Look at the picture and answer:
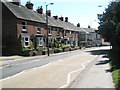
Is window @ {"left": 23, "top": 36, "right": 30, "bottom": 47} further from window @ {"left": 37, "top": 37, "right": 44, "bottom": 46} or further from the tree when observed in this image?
the tree

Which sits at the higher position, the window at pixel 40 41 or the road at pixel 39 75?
the window at pixel 40 41

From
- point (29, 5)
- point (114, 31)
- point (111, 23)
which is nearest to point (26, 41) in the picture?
point (29, 5)

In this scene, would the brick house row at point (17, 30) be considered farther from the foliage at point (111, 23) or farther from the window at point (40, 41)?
the foliage at point (111, 23)

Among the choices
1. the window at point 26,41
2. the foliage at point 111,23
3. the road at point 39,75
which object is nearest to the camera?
the road at point 39,75

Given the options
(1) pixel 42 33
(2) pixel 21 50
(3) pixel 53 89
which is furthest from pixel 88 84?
(1) pixel 42 33

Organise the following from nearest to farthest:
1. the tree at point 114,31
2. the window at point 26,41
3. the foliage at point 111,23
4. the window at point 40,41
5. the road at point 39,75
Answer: the road at point 39,75
the tree at point 114,31
the foliage at point 111,23
the window at point 26,41
the window at point 40,41

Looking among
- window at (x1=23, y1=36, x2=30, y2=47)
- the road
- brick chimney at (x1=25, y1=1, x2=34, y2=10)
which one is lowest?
the road

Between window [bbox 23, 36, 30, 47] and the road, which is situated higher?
window [bbox 23, 36, 30, 47]

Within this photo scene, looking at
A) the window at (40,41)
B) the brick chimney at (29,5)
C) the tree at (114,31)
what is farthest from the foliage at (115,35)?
the brick chimney at (29,5)

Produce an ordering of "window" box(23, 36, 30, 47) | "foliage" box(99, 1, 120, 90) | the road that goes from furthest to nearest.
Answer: "window" box(23, 36, 30, 47) → "foliage" box(99, 1, 120, 90) → the road

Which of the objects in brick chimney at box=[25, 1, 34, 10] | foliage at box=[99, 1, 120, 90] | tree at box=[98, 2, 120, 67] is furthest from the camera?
brick chimney at box=[25, 1, 34, 10]

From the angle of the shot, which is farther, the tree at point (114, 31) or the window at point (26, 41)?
the window at point (26, 41)

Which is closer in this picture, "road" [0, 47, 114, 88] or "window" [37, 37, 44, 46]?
"road" [0, 47, 114, 88]

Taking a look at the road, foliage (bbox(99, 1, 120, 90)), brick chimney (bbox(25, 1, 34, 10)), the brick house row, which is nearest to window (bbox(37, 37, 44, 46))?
the brick house row
